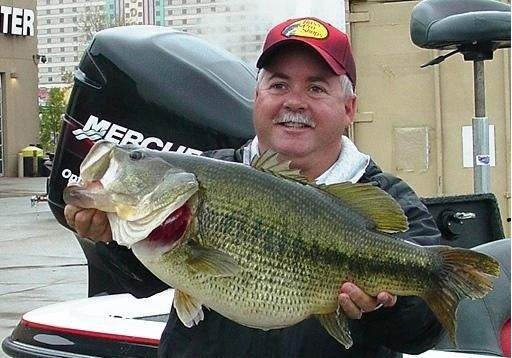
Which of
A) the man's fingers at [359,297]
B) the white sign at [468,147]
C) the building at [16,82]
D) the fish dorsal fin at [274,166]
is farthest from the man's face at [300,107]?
the building at [16,82]

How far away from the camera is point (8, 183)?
31391 millimetres

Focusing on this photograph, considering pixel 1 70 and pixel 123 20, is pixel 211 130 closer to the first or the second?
pixel 1 70

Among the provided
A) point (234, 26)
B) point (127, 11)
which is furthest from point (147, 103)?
point (127, 11)

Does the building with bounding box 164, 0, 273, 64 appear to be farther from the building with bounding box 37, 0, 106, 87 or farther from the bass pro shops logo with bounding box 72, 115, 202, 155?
the building with bounding box 37, 0, 106, 87

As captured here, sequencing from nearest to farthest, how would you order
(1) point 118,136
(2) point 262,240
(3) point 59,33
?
(2) point 262,240 < (1) point 118,136 < (3) point 59,33

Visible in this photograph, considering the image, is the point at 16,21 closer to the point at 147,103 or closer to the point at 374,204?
the point at 147,103

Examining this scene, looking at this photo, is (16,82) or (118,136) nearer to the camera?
(118,136)

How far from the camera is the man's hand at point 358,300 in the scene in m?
2.17

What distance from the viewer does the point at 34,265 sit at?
41.1ft

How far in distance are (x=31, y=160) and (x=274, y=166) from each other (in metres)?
33.0

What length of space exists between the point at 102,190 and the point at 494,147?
507cm

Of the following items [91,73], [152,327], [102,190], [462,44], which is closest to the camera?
[102,190]

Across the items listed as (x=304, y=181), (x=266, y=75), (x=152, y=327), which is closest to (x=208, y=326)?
(x=304, y=181)

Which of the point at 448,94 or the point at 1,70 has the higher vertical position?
the point at 1,70
